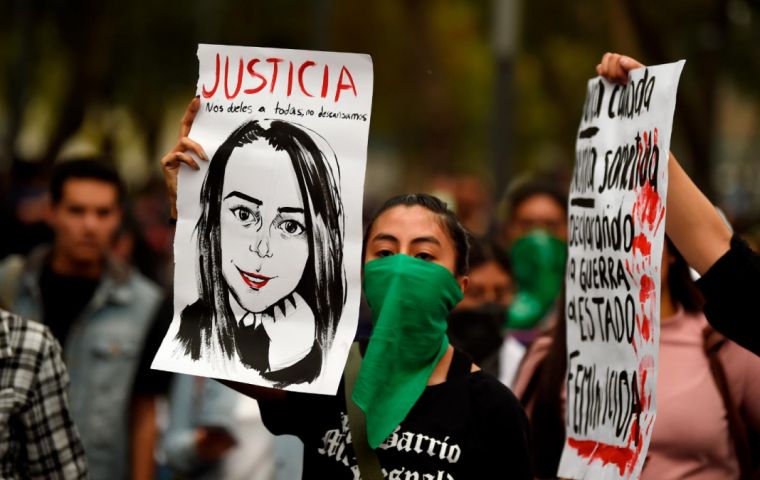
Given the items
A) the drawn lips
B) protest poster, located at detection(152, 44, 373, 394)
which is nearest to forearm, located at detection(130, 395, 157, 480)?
protest poster, located at detection(152, 44, 373, 394)

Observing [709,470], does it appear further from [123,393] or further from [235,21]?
[235,21]

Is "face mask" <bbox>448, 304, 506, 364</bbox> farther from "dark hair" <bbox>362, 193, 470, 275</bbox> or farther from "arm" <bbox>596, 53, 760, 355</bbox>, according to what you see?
"arm" <bbox>596, 53, 760, 355</bbox>

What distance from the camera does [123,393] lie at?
19.9ft

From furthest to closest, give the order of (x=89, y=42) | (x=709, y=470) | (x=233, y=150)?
(x=89, y=42), (x=709, y=470), (x=233, y=150)

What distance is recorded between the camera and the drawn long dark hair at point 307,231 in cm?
407

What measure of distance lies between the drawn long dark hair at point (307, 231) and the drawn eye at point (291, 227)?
0.08 ft

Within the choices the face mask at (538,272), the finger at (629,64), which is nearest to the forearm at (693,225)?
the finger at (629,64)

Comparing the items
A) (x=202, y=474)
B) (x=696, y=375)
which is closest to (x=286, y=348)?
(x=696, y=375)

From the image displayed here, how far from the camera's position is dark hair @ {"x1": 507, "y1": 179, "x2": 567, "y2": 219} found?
25.8 feet

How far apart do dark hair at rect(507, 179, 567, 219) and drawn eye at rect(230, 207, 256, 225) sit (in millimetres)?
3857

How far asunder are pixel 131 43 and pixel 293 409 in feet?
98.6

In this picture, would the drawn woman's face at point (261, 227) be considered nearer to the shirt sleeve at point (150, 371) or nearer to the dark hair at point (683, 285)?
the dark hair at point (683, 285)

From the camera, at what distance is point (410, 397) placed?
3.98m

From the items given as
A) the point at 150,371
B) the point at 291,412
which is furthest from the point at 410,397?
the point at 150,371
